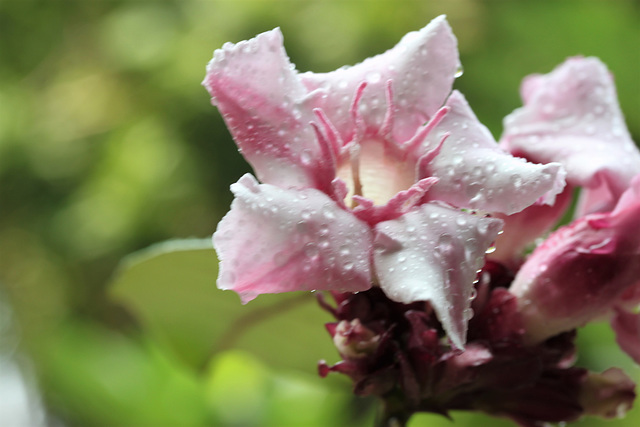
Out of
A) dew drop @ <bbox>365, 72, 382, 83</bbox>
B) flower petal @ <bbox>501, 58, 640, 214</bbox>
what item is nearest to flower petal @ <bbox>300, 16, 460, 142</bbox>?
dew drop @ <bbox>365, 72, 382, 83</bbox>

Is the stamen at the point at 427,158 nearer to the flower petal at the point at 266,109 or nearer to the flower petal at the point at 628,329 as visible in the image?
the flower petal at the point at 266,109

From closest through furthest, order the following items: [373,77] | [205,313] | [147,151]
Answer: [373,77]
[205,313]
[147,151]

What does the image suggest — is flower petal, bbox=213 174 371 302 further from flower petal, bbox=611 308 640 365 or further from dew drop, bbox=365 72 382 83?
flower petal, bbox=611 308 640 365

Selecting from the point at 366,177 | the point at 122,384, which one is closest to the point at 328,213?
the point at 366,177

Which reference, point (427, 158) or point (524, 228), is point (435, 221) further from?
point (524, 228)

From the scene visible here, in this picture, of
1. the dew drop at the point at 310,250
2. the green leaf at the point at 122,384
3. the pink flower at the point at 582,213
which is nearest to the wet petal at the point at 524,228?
the pink flower at the point at 582,213

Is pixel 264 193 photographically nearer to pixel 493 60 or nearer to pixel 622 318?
pixel 622 318

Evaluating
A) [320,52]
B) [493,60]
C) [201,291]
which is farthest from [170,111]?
[201,291]
